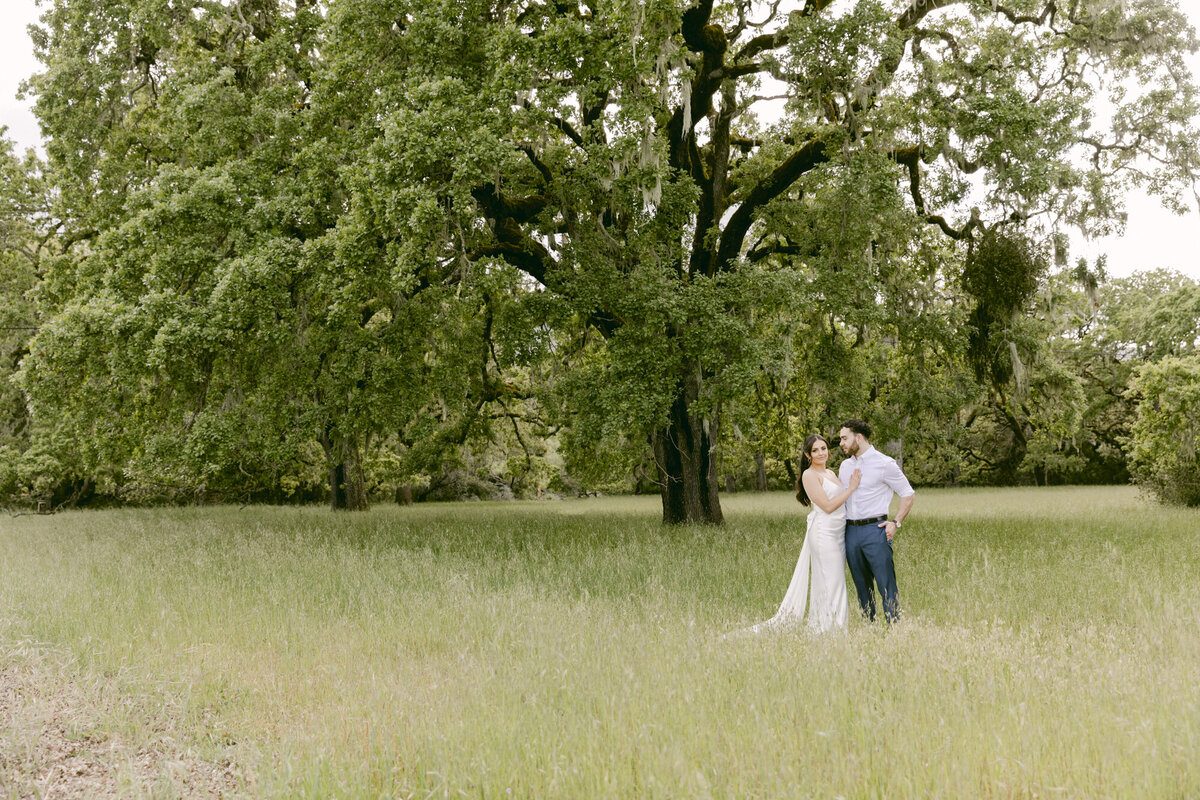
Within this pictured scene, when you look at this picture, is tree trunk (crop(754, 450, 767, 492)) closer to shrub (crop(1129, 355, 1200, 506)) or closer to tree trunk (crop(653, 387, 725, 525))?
shrub (crop(1129, 355, 1200, 506))

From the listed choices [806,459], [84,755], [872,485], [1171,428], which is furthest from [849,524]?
[1171,428]

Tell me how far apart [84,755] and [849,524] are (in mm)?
6156

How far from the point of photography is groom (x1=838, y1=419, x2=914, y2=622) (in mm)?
6859

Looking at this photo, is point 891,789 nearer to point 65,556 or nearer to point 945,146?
point 945,146

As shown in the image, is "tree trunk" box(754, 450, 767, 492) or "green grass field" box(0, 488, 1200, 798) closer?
"green grass field" box(0, 488, 1200, 798)

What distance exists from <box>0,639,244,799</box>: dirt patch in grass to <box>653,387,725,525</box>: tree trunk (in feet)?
40.9

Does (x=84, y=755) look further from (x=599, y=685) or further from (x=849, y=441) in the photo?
(x=849, y=441)

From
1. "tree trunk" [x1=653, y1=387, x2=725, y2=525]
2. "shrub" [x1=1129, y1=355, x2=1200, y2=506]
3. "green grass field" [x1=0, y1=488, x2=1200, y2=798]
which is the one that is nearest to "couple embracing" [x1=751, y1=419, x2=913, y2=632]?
"green grass field" [x1=0, y1=488, x2=1200, y2=798]

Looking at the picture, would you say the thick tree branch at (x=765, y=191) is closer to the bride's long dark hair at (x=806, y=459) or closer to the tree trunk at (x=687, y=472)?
the tree trunk at (x=687, y=472)

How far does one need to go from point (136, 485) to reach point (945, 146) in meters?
36.0

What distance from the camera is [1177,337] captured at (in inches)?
1267

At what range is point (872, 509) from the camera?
22.7ft

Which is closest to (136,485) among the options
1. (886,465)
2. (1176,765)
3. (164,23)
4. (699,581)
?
(164,23)

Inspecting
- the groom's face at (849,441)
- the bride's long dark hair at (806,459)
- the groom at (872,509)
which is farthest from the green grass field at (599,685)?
the groom's face at (849,441)
